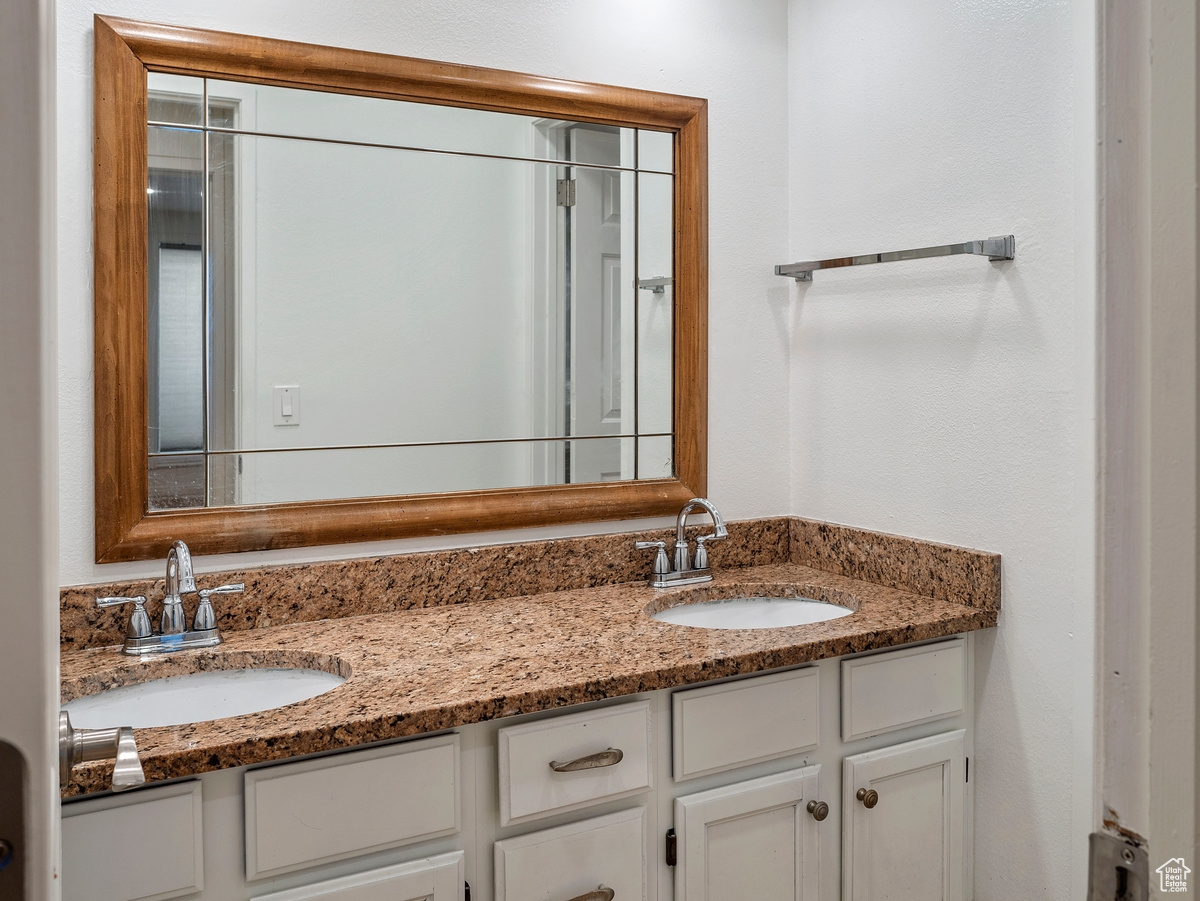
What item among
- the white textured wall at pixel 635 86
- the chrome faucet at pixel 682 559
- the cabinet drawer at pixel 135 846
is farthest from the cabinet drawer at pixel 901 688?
the cabinet drawer at pixel 135 846

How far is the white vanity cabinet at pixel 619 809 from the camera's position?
109cm

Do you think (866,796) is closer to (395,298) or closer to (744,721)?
(744,721)

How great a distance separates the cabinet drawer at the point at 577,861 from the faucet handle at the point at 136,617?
632mm

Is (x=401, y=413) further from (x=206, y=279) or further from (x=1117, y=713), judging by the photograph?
(x=1117, y=713)

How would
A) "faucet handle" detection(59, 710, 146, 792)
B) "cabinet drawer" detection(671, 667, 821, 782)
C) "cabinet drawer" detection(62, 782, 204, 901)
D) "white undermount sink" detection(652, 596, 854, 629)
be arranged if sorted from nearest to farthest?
"faucet handle" detection(59, 710, 146, 792)
"cabinet drawer" detection(62, 782, 204, 901)
"cabinet drawer" detection(671, 667, 821, 782)
"white undermount sink" detection(652, 596, 854, 629)

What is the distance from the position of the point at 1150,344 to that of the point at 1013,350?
1.31 metres

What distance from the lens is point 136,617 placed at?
55.0 inches

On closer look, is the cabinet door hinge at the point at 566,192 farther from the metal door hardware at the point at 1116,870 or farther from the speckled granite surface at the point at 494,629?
the metal door hardware at the point at 1116,870

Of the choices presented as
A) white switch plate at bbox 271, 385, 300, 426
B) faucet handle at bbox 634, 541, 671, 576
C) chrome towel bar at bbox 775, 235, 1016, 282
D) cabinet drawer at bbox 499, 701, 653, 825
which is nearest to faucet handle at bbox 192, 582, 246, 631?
white switch plate at bbox 271, 385, 300, 426

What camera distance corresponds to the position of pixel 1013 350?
1.60 metres

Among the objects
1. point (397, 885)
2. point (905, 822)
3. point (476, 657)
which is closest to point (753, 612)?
point (905, 822)

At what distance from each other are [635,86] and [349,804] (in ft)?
4.71

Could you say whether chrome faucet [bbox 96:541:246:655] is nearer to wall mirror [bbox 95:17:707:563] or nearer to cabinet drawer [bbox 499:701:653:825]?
wall mirror [bbox 95:17:707:563]

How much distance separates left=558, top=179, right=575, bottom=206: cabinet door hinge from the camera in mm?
1807
